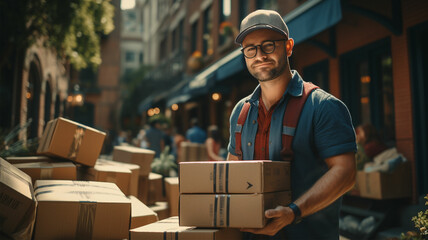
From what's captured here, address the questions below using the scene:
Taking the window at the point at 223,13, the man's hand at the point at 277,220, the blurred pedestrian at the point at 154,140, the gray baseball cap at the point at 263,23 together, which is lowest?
the man's hand at the point at 277,220

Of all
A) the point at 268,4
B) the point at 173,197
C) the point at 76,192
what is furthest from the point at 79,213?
the point at 268,4

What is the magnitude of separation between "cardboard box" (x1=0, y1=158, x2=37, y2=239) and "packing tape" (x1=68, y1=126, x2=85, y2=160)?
50.5 inches

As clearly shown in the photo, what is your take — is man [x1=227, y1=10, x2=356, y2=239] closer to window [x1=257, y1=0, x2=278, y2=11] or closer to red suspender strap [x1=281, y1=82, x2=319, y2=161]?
red suspender strap [x1=281, y1=82, x2=319, y2=161]

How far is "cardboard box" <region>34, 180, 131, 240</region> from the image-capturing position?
93.8 inches

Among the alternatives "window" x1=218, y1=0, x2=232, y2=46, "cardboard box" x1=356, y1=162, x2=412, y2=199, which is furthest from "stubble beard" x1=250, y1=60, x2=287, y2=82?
Answer: "window" x1=218, y1=0, x2=232, y2=46

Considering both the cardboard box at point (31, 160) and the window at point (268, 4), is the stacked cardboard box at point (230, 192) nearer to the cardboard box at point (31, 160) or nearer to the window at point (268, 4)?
the cardboard box at point (31, 160)

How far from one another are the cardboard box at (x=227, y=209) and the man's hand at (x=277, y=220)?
4cm

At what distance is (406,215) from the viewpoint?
5883 millimetres

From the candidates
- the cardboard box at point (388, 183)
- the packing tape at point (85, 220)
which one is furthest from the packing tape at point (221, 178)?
the cardboard box at point (388, 183)

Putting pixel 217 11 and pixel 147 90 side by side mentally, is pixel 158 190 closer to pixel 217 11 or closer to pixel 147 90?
pixel 217 11

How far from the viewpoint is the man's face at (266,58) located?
7.45 feet

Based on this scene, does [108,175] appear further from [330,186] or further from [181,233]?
[330,186]

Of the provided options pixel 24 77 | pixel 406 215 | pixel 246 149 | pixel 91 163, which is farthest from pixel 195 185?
pixel 24 77

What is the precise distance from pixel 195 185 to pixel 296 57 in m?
8.02
